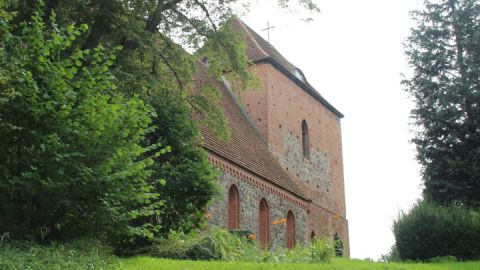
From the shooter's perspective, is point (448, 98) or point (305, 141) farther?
point (305, 141)

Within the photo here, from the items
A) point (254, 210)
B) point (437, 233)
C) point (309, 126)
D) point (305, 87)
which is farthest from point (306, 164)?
point (437, 233)

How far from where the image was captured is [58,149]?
30.8 ft

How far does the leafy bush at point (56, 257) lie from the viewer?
26.6ft

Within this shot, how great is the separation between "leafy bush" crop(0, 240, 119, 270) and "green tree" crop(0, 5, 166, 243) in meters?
0.50

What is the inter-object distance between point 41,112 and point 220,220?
1146 cm

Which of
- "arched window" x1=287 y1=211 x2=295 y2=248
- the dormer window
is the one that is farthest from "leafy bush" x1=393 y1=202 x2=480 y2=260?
the dormer window

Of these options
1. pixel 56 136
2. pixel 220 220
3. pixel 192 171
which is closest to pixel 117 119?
pixel 56 136

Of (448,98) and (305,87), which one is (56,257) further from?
(305,87)

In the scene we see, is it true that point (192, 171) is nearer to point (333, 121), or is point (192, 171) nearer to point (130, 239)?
point (130, 239)

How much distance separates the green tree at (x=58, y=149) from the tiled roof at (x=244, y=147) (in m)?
9.51

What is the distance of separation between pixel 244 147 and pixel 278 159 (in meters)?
4.26

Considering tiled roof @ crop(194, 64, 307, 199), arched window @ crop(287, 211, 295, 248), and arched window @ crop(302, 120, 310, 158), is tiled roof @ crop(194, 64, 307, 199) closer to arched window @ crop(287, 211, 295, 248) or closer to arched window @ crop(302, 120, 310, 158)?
arched window @ crop(287, 211, 295, 248)

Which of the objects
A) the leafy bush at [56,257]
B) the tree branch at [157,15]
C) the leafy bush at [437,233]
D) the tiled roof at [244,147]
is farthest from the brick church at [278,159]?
the leafy bush at [56,257]

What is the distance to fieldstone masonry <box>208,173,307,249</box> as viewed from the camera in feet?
65.6
